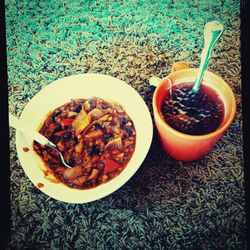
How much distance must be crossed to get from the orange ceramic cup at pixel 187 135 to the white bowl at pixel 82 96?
0.04m

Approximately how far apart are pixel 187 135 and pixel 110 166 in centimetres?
19

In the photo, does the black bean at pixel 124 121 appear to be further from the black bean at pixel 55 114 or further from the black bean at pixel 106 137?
the black bean at pixel 55 114

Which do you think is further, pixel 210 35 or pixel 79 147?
pixel 79 147

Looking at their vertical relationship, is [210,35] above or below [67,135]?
above

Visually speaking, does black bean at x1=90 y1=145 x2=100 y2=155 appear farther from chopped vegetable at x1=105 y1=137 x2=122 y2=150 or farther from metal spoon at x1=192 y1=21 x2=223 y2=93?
metal spoon at x1=192 y1=21 x2=223 y2=93

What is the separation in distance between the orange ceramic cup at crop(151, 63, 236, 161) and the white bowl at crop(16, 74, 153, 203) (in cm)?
4

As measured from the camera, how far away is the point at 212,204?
637 millimetres


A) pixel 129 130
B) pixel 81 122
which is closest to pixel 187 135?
pixel 129 130

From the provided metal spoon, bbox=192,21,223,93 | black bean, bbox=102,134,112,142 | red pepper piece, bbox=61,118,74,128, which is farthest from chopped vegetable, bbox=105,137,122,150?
metal spoon, bbox=192,21,223,93

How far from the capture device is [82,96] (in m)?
0.73

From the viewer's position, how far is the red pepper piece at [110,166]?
0.61 meters

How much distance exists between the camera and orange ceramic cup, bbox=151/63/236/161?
56 cm

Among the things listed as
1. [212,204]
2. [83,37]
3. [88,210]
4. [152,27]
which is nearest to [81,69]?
[83,37]

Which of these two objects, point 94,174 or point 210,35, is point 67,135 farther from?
point 210,35
